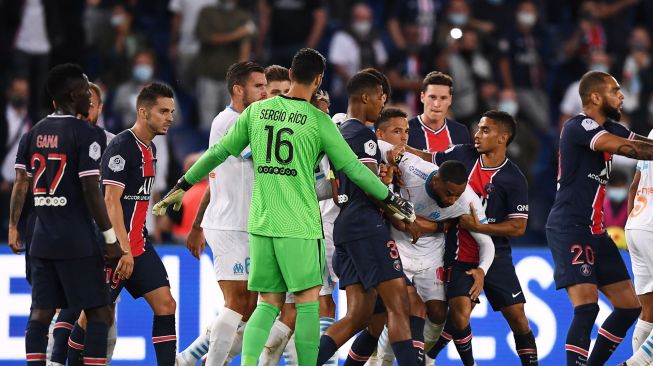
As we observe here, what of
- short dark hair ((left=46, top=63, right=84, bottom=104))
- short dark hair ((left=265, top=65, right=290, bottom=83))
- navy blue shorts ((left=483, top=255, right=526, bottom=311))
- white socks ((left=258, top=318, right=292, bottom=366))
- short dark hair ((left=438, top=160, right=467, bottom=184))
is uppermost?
short dark hair ((left=265, top=65, right=290, bottom=83))

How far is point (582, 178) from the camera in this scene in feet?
32.6

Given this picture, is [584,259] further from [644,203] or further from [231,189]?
[231,189]

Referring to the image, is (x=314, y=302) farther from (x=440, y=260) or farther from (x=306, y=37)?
(x=306, y=37)

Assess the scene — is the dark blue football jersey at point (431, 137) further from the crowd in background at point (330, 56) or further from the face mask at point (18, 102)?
the face mask at point (18, 102)

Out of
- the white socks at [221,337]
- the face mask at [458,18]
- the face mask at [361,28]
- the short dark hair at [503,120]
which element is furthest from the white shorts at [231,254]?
the face mask at [458,18]

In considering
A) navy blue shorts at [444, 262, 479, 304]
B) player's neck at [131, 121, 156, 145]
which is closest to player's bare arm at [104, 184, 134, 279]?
player's neck at [131, 121, 156, 145]

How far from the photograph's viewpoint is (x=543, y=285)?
12.5m

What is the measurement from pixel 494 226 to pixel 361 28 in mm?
8118

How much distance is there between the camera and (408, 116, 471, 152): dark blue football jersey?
35.7 ft

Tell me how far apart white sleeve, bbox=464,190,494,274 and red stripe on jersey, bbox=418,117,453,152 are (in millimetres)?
1017

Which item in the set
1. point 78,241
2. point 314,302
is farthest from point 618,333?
point 78,241

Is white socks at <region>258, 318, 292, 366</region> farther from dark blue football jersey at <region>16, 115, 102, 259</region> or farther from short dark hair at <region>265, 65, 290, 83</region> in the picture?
short dark hair at <region>265, 65, 290, 83</region>

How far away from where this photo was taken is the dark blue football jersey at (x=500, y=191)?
10078mm

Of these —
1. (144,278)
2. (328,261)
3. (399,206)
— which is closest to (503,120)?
(328,261)
